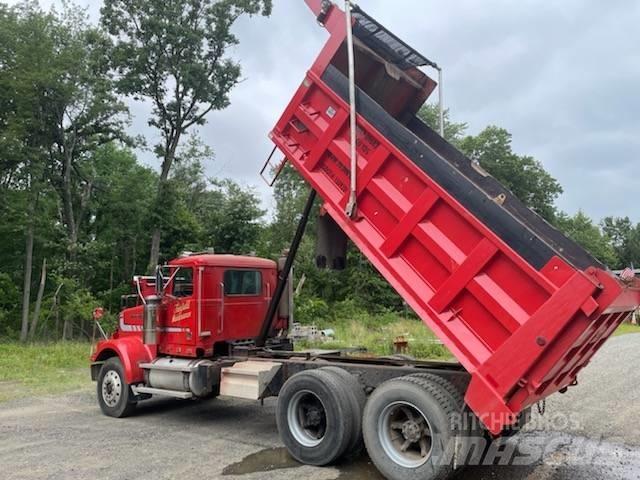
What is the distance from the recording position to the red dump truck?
170 inches

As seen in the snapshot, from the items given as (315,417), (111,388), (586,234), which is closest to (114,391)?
(111,388)

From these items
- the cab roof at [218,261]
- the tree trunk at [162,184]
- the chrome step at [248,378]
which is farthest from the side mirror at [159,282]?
the tree trunk at [162,184]

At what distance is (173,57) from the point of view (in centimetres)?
2438

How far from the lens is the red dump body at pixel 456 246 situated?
4195mm

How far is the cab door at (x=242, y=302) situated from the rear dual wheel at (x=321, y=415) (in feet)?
6.96

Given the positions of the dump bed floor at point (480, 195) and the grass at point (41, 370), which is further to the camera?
the grass at point (41, 370)

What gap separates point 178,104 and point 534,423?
22.1 meters

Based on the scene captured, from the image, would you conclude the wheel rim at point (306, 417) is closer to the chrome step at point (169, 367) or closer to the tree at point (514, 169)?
the chrome step at point (169, 367)

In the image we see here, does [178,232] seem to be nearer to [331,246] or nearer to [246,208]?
[246,208]

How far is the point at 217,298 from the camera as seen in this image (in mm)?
7598

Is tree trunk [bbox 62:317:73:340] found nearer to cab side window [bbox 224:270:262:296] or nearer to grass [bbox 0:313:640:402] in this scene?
grass [bbox 0:313:640:402]

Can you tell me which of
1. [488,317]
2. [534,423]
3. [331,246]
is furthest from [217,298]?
[534,423]

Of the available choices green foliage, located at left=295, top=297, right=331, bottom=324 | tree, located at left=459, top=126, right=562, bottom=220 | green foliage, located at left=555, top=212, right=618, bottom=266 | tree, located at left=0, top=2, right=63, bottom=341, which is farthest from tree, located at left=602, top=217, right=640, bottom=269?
tree, located at left=0, top=2, right=63, bottom=341

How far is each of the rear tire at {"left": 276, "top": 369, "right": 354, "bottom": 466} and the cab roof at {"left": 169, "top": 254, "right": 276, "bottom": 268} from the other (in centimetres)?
240
